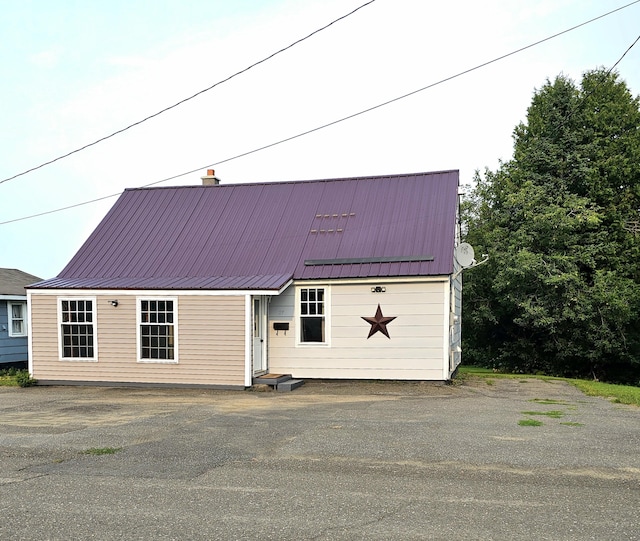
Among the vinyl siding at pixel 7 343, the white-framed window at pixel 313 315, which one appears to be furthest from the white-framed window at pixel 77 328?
the vinyl siding at pixel 7 343

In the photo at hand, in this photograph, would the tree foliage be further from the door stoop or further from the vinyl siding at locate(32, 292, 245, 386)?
the vinyl siding at locate(32, 292, 245, 386)

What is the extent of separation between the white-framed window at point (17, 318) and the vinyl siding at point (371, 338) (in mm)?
11871

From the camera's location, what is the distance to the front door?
16531 millimetres

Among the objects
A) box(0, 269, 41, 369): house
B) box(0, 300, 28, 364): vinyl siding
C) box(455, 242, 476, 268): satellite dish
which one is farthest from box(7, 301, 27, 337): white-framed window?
box(455, 242, 476, 268): satellite dish

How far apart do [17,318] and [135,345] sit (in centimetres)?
985

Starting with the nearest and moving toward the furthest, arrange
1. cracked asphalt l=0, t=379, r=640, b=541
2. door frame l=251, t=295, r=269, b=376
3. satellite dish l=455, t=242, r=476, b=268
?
cracked asphalt l=0, t=379, r=640, b=541, door frame l=251, t=295, r=269, b=376, satellite dish l=455, t=242, r=476, b=268

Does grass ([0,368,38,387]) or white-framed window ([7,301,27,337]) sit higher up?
white-framed window ([7,301,27,337])

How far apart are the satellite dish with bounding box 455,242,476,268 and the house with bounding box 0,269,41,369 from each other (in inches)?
609

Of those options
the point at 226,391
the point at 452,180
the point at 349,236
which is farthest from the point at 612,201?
the point at 226,391

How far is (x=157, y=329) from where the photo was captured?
642 inches

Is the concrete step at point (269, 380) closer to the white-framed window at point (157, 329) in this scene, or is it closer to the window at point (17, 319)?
the white-framed window at point (157, 329)

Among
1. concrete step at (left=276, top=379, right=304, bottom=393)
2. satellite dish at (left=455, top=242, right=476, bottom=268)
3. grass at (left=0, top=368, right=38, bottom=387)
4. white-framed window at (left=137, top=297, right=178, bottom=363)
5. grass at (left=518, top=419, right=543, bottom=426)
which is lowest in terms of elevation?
grass at (left=0, top=368, right=38, bottom=387)

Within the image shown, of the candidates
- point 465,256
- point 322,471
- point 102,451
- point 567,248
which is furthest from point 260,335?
point 567,248

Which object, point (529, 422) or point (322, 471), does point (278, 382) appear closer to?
point (529, 422)
